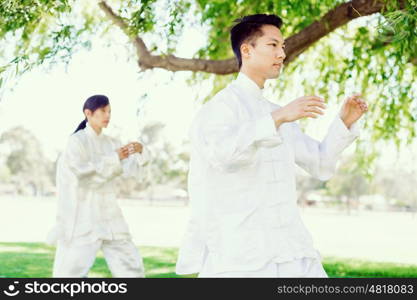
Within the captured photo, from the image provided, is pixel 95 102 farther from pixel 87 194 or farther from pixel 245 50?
pixel 245 50

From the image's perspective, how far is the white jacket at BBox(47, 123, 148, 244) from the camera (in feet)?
16.1

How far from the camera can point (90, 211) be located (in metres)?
4.97

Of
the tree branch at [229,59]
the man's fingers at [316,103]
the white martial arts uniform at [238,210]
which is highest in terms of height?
the tree branch at [229,59]

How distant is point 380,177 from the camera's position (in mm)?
55188

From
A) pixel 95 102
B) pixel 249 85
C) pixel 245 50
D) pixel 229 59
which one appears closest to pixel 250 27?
pixel 245 50

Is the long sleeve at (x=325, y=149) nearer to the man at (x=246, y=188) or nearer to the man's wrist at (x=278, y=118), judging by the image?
the man at (x=246, y=188)

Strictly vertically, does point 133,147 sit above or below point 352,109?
above

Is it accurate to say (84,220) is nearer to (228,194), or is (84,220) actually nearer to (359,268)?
(228,194)

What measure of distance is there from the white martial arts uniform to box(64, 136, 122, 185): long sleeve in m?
2.21

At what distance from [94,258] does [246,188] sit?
2752 mm

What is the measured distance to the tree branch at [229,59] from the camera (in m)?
6.26

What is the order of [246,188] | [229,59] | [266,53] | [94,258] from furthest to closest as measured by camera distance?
[229,59], [94,258], [266,53], [246,188]

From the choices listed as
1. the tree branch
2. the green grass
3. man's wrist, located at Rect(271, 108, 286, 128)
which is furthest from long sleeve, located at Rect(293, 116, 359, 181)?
the green grass

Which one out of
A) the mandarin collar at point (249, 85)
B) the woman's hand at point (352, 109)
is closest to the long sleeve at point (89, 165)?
the mandarin collar at point (249, 85)
